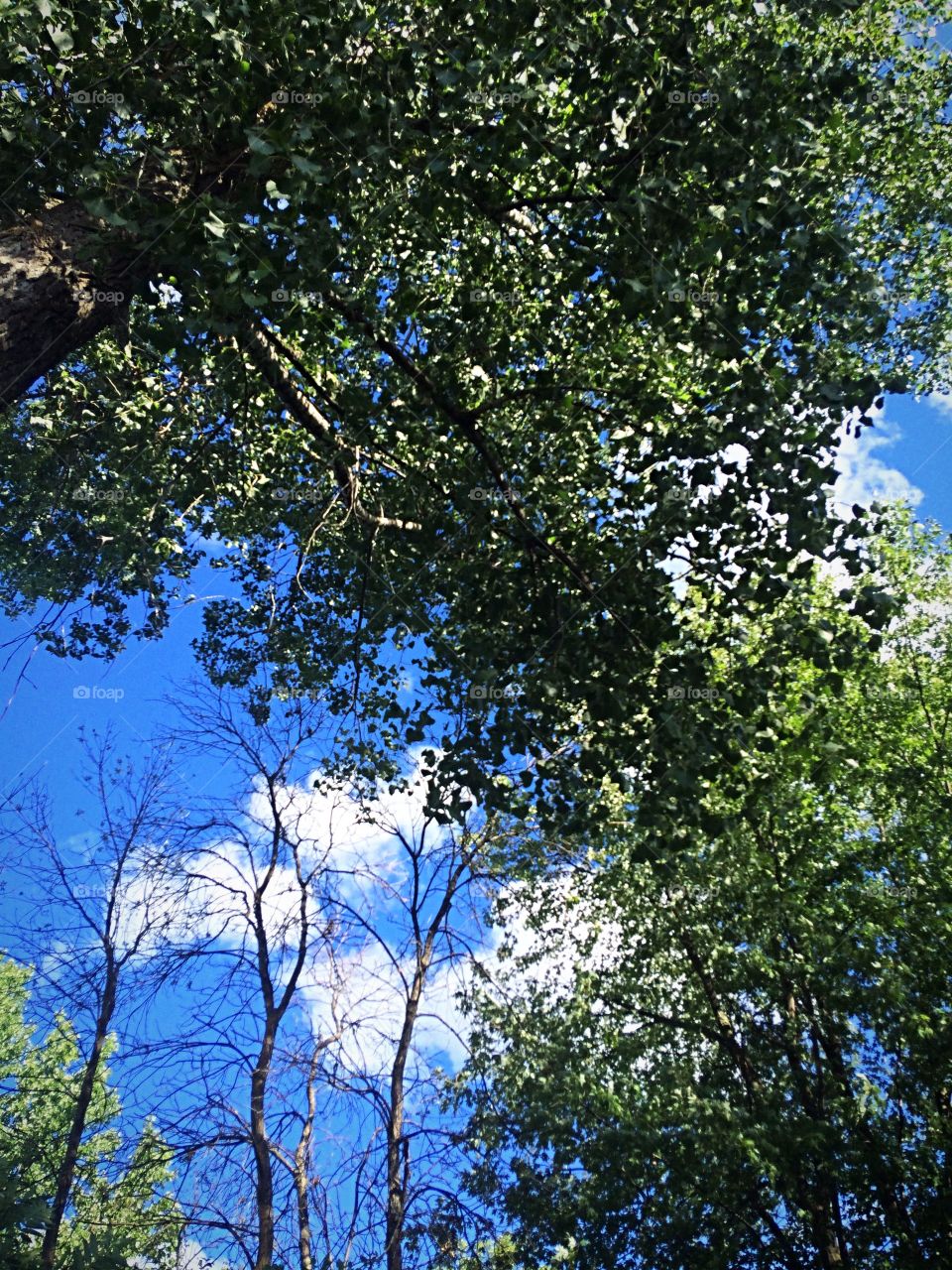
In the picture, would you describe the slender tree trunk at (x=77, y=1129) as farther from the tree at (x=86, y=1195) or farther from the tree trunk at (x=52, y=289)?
the tree trunk at (x=52, y=289)

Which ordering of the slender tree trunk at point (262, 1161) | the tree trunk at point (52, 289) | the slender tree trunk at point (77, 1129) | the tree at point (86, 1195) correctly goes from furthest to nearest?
the slender tree trunk at point (77, 1129)
the slender tree trunk at point (262, 1161)
the tree at point (86, 1195)
the tree trunk at point (52, 289)

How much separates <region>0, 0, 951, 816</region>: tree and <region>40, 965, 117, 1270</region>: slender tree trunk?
28.8 ft

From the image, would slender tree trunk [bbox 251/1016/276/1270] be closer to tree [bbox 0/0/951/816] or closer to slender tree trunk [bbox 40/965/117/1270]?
slender tree trunk [bbox 40/965/117/1270]

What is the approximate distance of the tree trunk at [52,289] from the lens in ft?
16.3

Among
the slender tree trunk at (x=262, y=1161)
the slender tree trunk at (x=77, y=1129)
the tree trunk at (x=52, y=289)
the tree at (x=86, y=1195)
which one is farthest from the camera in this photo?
the slender tree trunk at (x=77, y=1129)

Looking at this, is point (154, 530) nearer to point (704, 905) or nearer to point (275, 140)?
point (275, 140)

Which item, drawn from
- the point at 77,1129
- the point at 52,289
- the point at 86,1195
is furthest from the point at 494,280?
the point at 86,1195

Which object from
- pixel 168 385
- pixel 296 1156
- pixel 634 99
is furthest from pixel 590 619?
pixel 296 1156

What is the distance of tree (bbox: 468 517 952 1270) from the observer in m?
10.4

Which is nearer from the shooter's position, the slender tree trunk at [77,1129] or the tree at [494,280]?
the tree at [494,280]

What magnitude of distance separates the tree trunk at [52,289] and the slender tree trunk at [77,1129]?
438 inches

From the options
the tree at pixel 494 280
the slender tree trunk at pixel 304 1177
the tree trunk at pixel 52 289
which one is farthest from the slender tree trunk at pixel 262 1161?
the tree trunk at pixel 52 289

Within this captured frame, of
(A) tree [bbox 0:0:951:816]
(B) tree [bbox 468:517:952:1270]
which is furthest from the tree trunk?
(B) tree [bbox 468:517:952:1270]

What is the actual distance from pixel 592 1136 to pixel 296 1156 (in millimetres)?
3948
